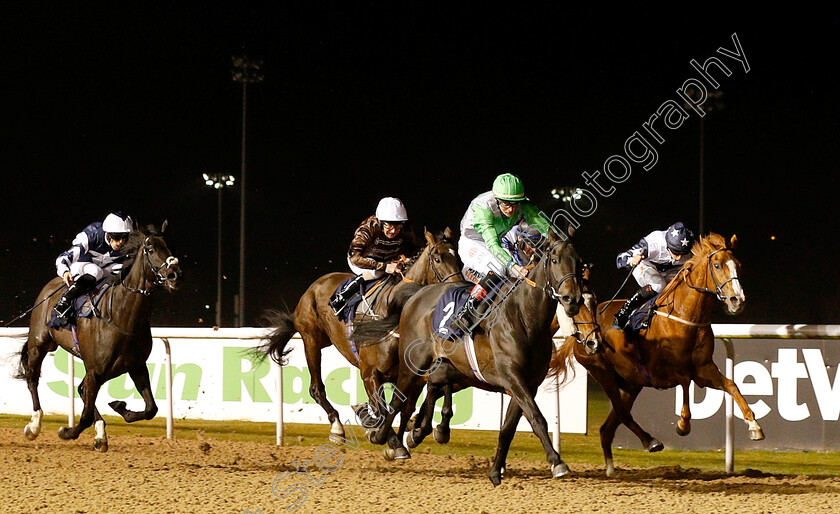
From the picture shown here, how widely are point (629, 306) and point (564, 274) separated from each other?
6.85ft

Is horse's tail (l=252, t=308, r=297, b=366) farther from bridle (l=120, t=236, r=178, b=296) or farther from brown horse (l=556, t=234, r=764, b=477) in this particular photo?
brown horse (l=556, t=234, r=764, b=477)

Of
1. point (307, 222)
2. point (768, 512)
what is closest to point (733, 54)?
point (307, 222)

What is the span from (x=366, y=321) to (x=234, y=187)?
2894 centimetres

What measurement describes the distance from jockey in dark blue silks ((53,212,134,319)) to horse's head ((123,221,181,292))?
17.7 inches

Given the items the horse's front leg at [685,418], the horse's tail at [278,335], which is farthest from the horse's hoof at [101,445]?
the horse's front leg at [685,418]

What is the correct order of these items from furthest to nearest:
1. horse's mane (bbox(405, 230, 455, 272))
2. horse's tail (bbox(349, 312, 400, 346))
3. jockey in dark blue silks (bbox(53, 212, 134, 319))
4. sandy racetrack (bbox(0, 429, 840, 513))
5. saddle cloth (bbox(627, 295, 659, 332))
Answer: jockey in dark blue silks (bbox(53, 212, 134, 319)), horse's mane (bbox(405, 230, 455, 272)), saddle cloth (bbox(627, 295, 659, 332)), horse's tail (bbox(349, 312, 400, 346)), sandy racetrack (bbox(0, 429, 840, 513))

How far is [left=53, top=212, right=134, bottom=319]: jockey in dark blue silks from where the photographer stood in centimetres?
739

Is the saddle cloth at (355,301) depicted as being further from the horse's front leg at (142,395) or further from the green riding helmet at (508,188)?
the green riding helmet at (508,188)

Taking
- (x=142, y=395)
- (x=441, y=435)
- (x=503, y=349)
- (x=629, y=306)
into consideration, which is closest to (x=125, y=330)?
(x=142, y=395)

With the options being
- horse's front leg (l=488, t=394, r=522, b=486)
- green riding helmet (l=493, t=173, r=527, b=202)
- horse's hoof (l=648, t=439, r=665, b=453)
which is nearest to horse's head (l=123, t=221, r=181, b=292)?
green riding helmet (l=493, t=173, r=527, b=202)

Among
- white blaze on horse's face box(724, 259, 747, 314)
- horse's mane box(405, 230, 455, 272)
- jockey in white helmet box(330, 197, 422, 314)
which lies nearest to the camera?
white blaze on horse's face box(724, 259, 747, 314)

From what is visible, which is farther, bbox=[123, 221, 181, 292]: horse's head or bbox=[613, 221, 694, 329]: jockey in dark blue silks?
bbox=[613, 221, 694, 329]: jockey in dark blue silks

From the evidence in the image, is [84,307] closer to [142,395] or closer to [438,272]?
[142,395]

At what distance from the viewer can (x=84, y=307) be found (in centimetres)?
720
